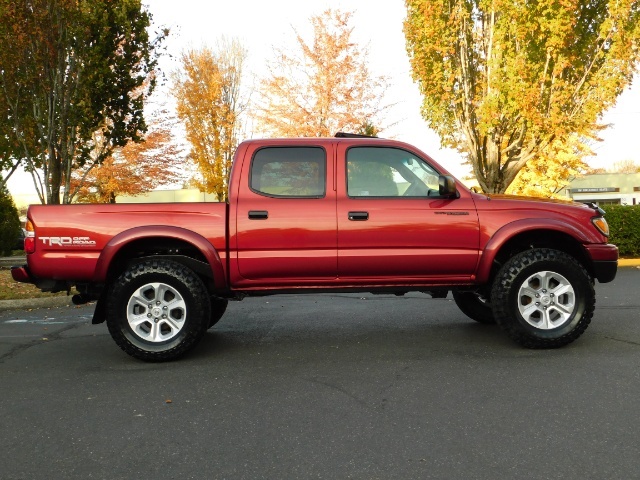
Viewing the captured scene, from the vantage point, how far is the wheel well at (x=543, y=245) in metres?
6.09

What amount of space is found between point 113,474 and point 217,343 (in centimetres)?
335

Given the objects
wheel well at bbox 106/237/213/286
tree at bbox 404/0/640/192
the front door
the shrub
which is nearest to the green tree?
tree at bbox 404/0/640/192

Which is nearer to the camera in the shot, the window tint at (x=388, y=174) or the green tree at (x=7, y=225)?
the window tint at (x=388, y=174)

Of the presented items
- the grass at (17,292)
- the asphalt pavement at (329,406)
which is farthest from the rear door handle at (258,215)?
the grass at (17,292)

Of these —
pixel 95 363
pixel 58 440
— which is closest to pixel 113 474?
pixel 58 440

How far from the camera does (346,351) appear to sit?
19.5 feet

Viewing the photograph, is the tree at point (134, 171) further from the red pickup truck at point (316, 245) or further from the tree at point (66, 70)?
Result: the red pickup truck at point (316, 245)

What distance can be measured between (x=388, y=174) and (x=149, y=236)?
229 cm

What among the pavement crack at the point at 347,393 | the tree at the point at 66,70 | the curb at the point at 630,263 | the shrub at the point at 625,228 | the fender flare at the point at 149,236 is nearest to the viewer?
the pavement crack at the point at 347,393

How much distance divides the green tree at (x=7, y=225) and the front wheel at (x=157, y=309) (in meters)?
19.6

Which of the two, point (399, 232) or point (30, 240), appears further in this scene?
point (399, 232)

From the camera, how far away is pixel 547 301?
590cm

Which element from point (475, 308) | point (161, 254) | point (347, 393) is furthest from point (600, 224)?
point (161, 254)

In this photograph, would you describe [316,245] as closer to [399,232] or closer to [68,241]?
[399,232]
